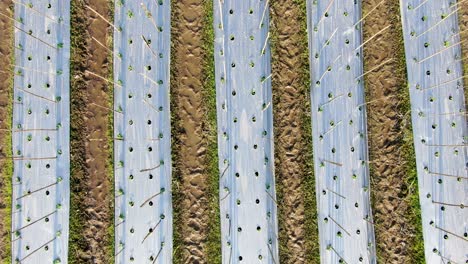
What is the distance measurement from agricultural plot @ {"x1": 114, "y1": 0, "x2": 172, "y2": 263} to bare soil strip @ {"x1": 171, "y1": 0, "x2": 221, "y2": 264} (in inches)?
9.2

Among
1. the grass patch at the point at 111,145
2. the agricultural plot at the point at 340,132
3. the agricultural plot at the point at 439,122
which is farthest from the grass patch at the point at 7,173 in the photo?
the agricultural plot at the point at 439,122

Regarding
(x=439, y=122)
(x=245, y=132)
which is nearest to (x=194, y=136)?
(x=245, y=132)

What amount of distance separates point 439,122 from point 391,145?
4.07ft

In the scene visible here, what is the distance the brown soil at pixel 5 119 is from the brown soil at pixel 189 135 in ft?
13.3

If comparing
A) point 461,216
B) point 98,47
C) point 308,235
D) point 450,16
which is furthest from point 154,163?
point 450,16

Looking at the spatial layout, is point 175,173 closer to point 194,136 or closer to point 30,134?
point 194,136

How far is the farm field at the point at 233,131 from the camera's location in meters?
9.13

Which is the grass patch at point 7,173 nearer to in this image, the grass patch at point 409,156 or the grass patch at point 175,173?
the grass patch at point 175,173

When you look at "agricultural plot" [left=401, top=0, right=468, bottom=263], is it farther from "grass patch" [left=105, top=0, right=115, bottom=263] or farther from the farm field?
"grass patch" [left=105, top=0, right=115, bottom=263]

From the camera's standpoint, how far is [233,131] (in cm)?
934

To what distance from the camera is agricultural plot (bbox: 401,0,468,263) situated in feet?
29.5

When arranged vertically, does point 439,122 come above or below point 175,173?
above

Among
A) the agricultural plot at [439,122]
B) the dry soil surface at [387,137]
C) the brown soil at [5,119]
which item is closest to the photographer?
the agricultural plot at [439,122]

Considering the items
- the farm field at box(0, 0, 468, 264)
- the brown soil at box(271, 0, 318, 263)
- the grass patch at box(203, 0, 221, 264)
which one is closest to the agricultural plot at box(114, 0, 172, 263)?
the farm field at box(0, 0, 468, 264)
